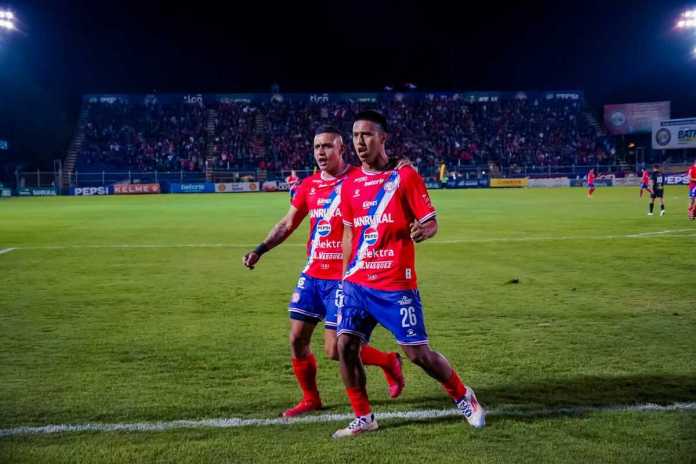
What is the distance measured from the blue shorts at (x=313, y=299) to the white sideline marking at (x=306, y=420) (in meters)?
0.75

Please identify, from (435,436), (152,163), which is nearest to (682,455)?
(435,436)

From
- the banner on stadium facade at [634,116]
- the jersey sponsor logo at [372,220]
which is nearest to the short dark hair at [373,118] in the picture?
the jersey sponsor logo at [372,220]

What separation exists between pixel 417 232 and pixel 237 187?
53.3 meters

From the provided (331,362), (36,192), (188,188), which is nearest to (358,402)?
(331,362)

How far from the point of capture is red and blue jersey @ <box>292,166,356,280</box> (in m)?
5.29

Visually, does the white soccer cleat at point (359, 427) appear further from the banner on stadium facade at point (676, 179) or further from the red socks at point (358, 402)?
the banner on stadium facade at point (676, 179)

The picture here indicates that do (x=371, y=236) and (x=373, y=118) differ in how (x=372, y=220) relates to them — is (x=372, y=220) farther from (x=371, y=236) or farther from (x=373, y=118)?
(x=373, y=118)

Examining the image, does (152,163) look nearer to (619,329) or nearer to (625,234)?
(625,234)

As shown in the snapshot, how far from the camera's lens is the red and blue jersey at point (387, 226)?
4.59 meters

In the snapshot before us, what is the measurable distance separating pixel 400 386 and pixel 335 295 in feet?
3.22

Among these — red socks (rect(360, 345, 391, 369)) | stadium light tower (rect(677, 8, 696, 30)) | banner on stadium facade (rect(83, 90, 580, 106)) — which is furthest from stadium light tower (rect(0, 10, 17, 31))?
stadium light tower (rect(677, 8, 696, 30))

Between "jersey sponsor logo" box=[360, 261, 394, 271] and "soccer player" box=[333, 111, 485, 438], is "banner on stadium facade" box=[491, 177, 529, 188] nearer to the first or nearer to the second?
"soccer player" box=[333, 111, 485, 438]

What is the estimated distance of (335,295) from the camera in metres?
5.19

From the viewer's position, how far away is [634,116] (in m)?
72.2
